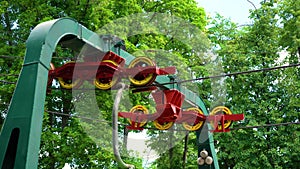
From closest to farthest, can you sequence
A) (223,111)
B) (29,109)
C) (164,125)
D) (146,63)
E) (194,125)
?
(29,109), (146,63), (164,125), (194,125), (223,111)

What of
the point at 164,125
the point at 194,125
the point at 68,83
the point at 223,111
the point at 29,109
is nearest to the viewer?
the point at 29,109

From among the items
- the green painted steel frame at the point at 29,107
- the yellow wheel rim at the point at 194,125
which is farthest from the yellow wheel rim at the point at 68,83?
the yellow wheel rim at the point at 194,125

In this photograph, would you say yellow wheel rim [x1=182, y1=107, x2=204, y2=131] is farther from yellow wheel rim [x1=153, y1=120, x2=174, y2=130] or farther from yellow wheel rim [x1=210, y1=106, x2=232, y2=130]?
yellow wheel rim [x1=153, y1=120, x2=174, y2=130]

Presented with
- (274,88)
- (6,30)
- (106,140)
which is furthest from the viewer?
(274,88)

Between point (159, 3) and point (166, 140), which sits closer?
point (159, 3)

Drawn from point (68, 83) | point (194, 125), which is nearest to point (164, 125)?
point (194, 125)

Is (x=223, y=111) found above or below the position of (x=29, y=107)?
above

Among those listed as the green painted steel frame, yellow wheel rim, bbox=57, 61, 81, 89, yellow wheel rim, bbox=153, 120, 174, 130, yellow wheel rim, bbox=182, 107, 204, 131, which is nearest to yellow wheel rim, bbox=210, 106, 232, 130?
yellow wheel rim, bbox=182, 107, 204, 131

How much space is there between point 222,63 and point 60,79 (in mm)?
10501

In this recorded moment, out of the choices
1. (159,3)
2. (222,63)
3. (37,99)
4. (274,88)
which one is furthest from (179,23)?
(37,99)

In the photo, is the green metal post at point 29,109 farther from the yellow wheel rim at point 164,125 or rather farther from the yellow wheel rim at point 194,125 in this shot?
the yellow wheel rim at point 194,125

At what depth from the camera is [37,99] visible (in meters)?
3.42

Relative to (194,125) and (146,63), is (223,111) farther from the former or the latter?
(146,63)

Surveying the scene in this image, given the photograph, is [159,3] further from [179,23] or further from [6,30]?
[6,30]
